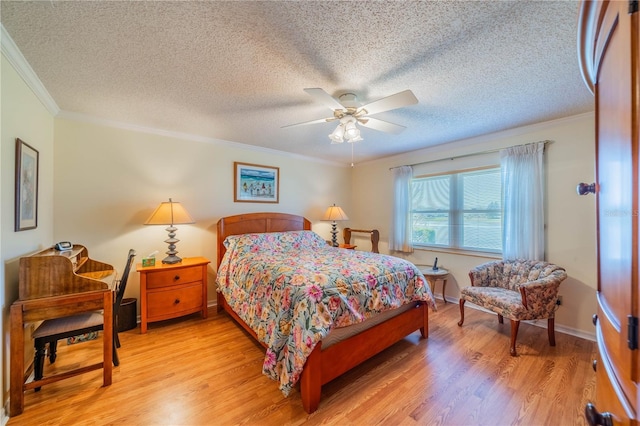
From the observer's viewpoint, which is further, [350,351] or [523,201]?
[523,201]

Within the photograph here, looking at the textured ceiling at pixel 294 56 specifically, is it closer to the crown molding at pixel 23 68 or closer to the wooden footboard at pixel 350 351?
the crown molding at pixel 23 68

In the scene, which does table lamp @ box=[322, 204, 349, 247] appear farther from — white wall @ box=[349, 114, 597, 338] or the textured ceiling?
white wall @ box=[349, 114, 597, 338]

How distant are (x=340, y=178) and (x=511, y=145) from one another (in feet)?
9.25

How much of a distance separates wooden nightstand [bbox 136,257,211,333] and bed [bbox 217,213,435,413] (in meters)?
0.30

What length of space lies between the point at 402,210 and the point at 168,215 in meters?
3.44

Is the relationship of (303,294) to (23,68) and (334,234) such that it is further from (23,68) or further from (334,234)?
(334,234)

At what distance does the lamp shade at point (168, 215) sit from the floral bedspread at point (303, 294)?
2.34 ft

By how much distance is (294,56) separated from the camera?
171 cm

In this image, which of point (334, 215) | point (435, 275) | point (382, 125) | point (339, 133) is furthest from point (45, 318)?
point (435, 275)

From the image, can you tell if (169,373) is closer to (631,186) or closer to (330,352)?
(330,352)

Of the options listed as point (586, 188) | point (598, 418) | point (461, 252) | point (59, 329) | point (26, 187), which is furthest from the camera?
point (461, 252)

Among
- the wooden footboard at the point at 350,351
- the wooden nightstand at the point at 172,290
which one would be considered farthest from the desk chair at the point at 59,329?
the wooden footboard at the point at 350,351

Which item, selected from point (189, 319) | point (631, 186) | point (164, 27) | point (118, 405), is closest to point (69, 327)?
point (118, 405)

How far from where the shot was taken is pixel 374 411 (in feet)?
5.61
